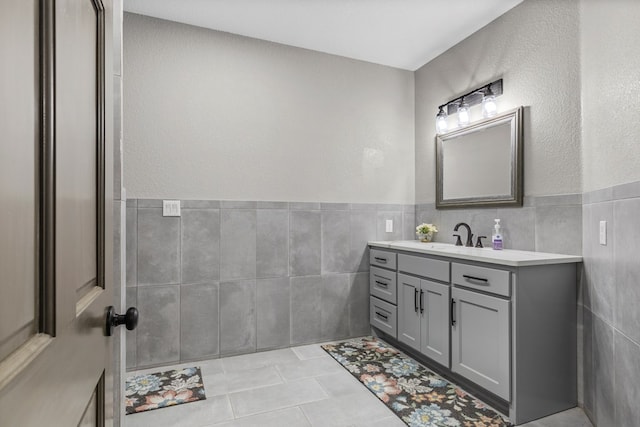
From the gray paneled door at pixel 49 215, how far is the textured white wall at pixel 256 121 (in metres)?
2.23

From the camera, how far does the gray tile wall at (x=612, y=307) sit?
1622 mm

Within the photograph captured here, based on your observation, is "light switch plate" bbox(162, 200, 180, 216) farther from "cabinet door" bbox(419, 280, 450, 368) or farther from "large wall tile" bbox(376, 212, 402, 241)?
"cabinet door" bbox(419, 280, 450, 368)

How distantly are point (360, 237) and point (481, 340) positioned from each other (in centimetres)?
149

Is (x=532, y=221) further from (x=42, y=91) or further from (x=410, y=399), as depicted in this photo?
(x=42, y=91)

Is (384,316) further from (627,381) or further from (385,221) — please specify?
(627,381)

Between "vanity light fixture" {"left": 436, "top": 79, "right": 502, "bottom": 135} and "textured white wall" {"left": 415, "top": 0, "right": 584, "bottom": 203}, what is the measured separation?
0.06 metres

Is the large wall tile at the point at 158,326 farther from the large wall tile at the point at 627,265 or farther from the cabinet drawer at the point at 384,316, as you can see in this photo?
the large wall tile at the point at 627,265

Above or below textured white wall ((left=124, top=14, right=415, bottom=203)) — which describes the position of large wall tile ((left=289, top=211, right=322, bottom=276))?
below

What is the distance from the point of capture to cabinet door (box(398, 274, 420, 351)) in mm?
2742

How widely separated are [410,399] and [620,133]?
1878mm

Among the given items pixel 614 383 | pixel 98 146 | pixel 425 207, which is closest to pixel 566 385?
pixel 614 383

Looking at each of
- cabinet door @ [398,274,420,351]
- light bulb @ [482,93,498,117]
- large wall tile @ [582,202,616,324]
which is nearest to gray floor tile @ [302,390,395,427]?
cabinet door @ [398,274,420,351]

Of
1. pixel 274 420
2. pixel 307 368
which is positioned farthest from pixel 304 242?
pixel 274 420

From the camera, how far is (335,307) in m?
3.33
